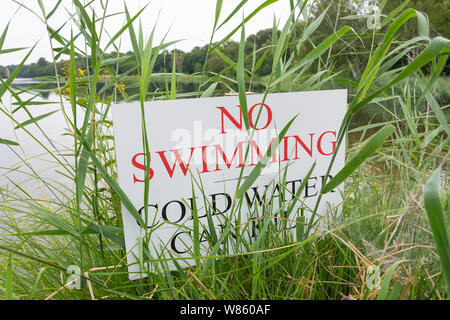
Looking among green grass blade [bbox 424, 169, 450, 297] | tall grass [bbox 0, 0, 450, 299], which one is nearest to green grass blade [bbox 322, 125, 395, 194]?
tall grass [bbox 0, 0, 450, 299]

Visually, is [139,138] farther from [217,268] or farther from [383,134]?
[383,134]

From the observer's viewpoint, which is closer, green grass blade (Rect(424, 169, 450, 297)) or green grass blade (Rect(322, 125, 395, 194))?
green grass blade (Rect(424, 169, 450, 297))

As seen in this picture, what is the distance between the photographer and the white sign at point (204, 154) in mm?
587

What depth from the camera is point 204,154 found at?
0.64m

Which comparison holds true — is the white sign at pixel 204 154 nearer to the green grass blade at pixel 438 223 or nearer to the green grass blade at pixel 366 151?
the green grass blade at pixel 366 151

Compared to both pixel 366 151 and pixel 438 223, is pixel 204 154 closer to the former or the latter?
pixel 366 151

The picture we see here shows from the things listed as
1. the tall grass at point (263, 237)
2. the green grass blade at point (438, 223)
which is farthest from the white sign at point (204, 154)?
the green grass blade at point (438, 223)

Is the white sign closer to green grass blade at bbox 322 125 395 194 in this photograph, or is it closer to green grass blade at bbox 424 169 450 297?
green grass blade at bbox 322 125 395 194

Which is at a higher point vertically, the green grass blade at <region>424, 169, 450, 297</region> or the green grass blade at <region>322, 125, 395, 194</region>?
the green grass blade at <region>322, 125, 395, 194</region>

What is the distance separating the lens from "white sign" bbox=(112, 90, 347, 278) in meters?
0.59
